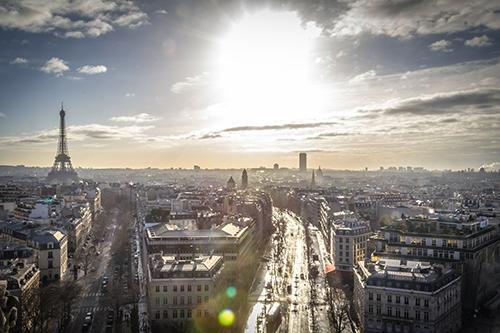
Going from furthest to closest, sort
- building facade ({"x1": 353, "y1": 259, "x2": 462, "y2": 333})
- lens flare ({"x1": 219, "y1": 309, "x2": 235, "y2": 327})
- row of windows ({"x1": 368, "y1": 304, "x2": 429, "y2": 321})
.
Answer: lens flare ({"x1": 219, "y1": 309, "x2": 235, "y2": 327}) < building facade ({"x1": 353, "y1": 259, "x2": 462, "y2": 333}) < row of windows ({"x1": 368, "y1": 304, "x2": 429, "y2": 321})

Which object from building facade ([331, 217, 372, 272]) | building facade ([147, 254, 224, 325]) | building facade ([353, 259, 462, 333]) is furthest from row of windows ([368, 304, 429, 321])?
building facade ([331, 217, 372, 272])

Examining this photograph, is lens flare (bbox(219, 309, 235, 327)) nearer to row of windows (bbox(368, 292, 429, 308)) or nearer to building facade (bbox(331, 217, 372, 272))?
row of windows (bbox(368, 292, 429, 308))

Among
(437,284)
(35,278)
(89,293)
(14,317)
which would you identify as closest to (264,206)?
(89,293)

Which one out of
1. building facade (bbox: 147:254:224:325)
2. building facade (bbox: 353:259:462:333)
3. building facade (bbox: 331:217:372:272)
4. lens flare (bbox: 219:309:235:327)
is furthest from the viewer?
building facade (bbox: 331:217:372:272)

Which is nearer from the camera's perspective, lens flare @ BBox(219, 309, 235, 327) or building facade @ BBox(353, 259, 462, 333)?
building facade @ BBox(353, 259, 462, 333)

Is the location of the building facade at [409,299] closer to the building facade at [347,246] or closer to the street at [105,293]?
the street at [105,293]

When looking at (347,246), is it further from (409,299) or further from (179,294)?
Result: (179,294)

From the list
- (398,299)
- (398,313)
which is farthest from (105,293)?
(398,299)

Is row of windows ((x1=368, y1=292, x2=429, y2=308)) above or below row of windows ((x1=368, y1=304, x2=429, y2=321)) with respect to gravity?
above

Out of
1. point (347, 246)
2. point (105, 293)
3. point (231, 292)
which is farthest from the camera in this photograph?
point (347, 246)
